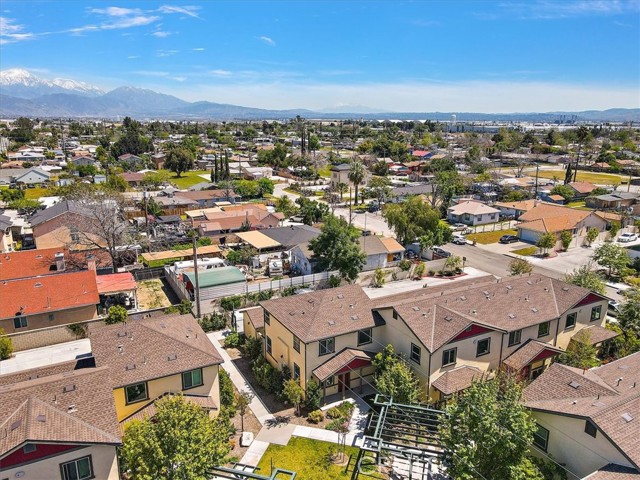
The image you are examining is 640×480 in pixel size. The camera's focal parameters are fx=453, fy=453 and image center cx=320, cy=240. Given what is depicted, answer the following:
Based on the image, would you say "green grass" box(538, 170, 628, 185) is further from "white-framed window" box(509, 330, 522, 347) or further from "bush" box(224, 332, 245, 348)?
"bush" box(224, 332, 245, 348)

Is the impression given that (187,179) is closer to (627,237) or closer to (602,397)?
(627,237)

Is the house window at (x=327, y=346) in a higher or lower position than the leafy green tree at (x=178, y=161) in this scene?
lower

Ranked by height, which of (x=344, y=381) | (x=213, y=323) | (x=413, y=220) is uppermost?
(x=413, y=220)

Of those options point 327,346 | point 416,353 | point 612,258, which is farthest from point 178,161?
point 416,353

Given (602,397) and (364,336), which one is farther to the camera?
(364,336)

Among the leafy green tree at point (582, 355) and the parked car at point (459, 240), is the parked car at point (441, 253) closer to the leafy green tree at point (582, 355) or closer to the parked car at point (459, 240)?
the parked car at point (459, 240)

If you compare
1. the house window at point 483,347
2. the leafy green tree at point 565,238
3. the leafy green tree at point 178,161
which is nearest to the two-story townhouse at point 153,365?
the house window at point 483,347

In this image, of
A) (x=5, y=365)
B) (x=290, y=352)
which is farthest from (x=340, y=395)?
(x=5, y=365)
